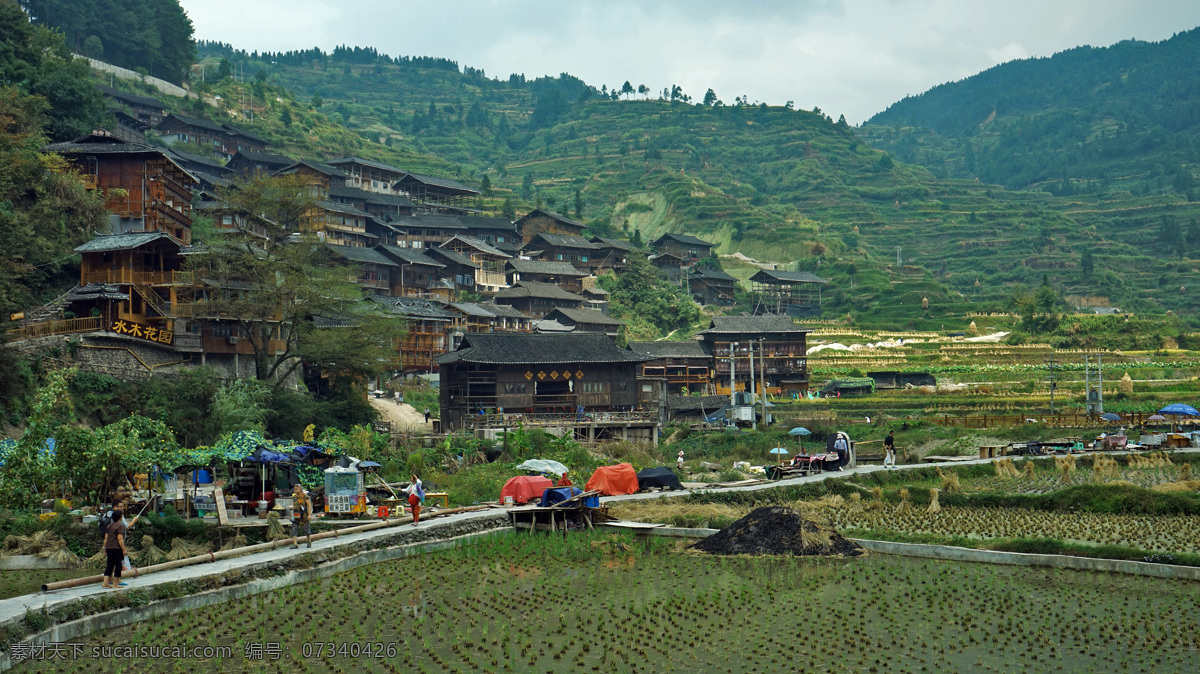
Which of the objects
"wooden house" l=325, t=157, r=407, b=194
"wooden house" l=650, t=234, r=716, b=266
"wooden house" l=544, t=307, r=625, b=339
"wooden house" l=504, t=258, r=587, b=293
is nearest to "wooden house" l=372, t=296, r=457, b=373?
"wooden house" l=544, t=307, r=625, b=339

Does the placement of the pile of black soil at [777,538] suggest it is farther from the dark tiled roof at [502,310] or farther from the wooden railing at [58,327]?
the dark tiled roof at [502,310]

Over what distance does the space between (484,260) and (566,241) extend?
10.4m

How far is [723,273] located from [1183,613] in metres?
86.9

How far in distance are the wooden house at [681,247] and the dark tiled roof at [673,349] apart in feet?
104

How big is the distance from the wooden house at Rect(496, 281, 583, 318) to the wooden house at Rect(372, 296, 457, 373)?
11307 millimetres

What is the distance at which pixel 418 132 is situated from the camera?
18200 cm

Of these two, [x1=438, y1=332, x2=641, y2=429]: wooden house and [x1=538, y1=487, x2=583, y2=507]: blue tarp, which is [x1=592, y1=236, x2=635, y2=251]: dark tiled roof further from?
[x1=538, y1=487, x2=583, y2=507]: blue tarp

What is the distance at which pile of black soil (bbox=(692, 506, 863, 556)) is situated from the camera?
929 inches

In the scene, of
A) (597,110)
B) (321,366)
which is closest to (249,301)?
(321,366)

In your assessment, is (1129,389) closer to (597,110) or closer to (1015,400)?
(1015,400)

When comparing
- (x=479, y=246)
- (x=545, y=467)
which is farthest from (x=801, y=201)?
A: (x=545, y=467)

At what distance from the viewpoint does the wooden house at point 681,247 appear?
106 m

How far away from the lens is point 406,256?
253 ft

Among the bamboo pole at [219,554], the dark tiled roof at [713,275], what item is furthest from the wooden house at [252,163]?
the bamboo pole at [219,554]
